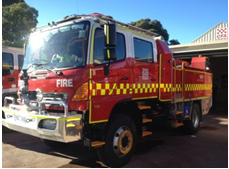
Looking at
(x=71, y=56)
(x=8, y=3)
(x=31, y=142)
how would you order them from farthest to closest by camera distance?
(x=8, y=3) < (x=31, y=142) < (x=71, y=56)

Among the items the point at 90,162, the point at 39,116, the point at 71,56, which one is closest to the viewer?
the point at 39,116

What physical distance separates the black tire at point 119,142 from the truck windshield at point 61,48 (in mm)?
1298

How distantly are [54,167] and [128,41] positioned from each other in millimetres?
2795

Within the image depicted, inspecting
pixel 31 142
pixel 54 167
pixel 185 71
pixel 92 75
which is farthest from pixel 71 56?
pixel 185 71

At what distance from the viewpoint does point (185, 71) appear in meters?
6.28

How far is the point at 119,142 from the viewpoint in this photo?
154 inches

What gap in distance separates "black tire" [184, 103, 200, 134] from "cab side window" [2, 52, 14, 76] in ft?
18.6

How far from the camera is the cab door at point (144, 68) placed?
4.40 metres

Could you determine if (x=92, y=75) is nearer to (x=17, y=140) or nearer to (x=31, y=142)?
(x=31, y=142)

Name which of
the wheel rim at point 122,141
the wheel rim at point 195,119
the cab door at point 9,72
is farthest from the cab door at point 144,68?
the cab door at point 9,72

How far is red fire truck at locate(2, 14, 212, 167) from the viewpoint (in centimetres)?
340

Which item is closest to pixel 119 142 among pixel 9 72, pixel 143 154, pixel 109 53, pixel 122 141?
pixel 122 141

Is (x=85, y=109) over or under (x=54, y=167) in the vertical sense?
over

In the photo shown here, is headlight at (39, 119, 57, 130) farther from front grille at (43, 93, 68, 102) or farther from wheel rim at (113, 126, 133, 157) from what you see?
wheel rim at (113, 126, 133, 157)
